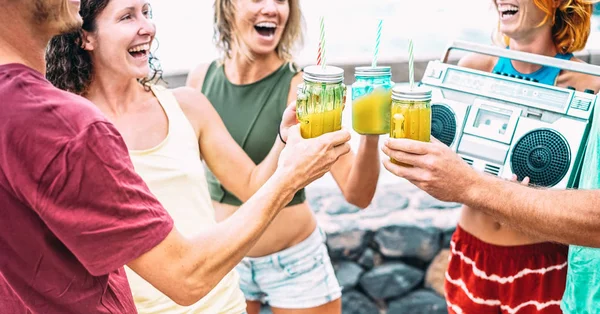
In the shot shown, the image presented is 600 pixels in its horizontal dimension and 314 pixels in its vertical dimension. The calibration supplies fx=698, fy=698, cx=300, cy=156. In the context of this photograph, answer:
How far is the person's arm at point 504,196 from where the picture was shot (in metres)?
1.50

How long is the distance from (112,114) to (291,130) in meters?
0.55

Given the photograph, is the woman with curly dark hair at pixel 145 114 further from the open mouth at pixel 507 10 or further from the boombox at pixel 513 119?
the open mouth at pixel 507 10

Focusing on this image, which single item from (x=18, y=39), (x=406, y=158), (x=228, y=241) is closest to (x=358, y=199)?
(x=406, y=158)

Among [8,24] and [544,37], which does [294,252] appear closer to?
[544,37]

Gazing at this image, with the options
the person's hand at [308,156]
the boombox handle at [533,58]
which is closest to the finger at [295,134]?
the person's hand at [308,156]

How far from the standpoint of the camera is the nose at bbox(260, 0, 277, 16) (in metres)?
2.29

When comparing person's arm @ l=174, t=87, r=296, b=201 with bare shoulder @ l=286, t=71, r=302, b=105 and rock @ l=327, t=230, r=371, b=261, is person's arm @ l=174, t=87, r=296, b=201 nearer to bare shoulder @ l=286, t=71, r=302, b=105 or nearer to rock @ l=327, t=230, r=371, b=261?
bare shoulder @ l=286, t=71, r=302, b=105

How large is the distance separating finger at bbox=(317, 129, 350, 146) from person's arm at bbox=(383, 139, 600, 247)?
0.31ft

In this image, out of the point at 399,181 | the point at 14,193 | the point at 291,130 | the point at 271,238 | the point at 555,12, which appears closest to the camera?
the point at 14,193

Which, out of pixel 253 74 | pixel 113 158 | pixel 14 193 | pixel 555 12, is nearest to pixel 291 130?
pixel 113 158

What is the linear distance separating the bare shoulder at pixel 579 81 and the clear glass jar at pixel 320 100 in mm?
751

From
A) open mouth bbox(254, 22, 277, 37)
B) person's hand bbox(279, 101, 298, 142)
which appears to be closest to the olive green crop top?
open mouth bbox(254, 22, 277, 37)

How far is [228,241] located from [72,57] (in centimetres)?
79

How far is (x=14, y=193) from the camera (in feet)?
3.66
